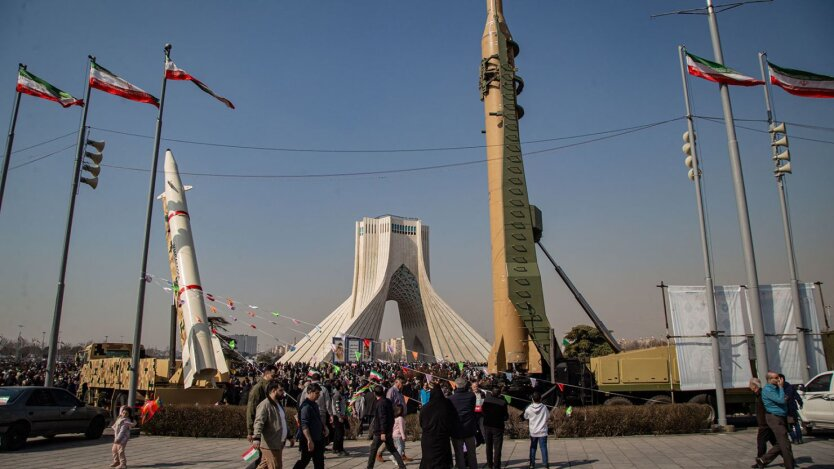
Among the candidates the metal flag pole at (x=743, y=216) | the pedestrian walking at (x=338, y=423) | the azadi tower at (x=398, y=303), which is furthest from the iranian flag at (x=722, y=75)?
the azadi tower at (x=398, y=303)

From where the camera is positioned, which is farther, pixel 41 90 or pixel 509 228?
pixel 509 228

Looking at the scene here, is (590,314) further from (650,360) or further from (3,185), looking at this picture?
(3,185)

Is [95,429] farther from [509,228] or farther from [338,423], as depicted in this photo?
[509,228]

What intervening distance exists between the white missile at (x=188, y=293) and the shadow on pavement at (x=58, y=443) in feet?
8.87

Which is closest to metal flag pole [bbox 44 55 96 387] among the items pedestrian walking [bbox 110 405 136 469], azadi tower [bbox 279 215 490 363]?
pedestrian walking [bbox 110 405 136 469]

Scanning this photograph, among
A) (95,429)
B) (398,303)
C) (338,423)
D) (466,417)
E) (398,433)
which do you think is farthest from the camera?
(398,303)

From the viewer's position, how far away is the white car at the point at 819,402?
986cm

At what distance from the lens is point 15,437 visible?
31.9 feet

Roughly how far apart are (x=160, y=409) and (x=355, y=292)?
3703cm

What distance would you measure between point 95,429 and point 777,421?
1195 cm

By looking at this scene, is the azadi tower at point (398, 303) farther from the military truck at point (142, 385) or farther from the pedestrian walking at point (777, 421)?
the pedestrian walking at point (777, 421)

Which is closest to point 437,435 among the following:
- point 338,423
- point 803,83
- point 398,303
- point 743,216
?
point 338,423

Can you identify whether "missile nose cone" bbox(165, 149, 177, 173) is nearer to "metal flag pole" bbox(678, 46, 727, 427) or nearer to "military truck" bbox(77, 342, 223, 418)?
"military truck" bbox(77, 342, 223, 418)

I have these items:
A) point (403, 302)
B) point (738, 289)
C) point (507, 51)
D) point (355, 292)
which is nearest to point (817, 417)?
point (738, 289)
